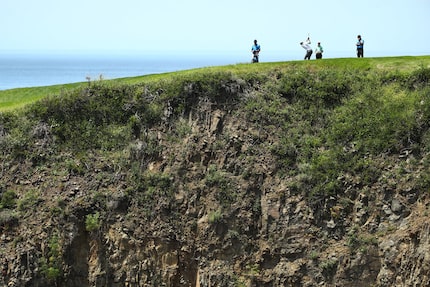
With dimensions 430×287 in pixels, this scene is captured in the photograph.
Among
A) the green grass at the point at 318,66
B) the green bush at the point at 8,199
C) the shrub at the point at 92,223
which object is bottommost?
the shrub at the point at 92,223

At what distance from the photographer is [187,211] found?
16969mm

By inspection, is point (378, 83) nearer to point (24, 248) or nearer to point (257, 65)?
point (257, 65)

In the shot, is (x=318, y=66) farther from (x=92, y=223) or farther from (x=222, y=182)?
(x=92, y=223)

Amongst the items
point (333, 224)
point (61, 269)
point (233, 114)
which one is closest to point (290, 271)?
point (333, 224)

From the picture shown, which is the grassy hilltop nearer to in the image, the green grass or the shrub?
the shrub

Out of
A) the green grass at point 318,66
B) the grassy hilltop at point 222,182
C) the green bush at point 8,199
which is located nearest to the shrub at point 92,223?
the grassy hilltop at point 222,182

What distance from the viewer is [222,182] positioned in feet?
56.1

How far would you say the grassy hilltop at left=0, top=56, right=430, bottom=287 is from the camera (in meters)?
15.7

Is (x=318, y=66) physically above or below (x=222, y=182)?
above

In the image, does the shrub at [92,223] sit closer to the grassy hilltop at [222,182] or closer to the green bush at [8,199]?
the grassy hilltop at [222,182]

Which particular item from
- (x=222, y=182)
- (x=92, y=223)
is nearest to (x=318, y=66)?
(x=222, y=182)

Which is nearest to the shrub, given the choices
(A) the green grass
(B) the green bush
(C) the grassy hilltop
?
(C) the grassy hilltop

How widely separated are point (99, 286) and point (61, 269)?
1288 millimetres

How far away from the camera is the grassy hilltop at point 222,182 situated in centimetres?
1567
